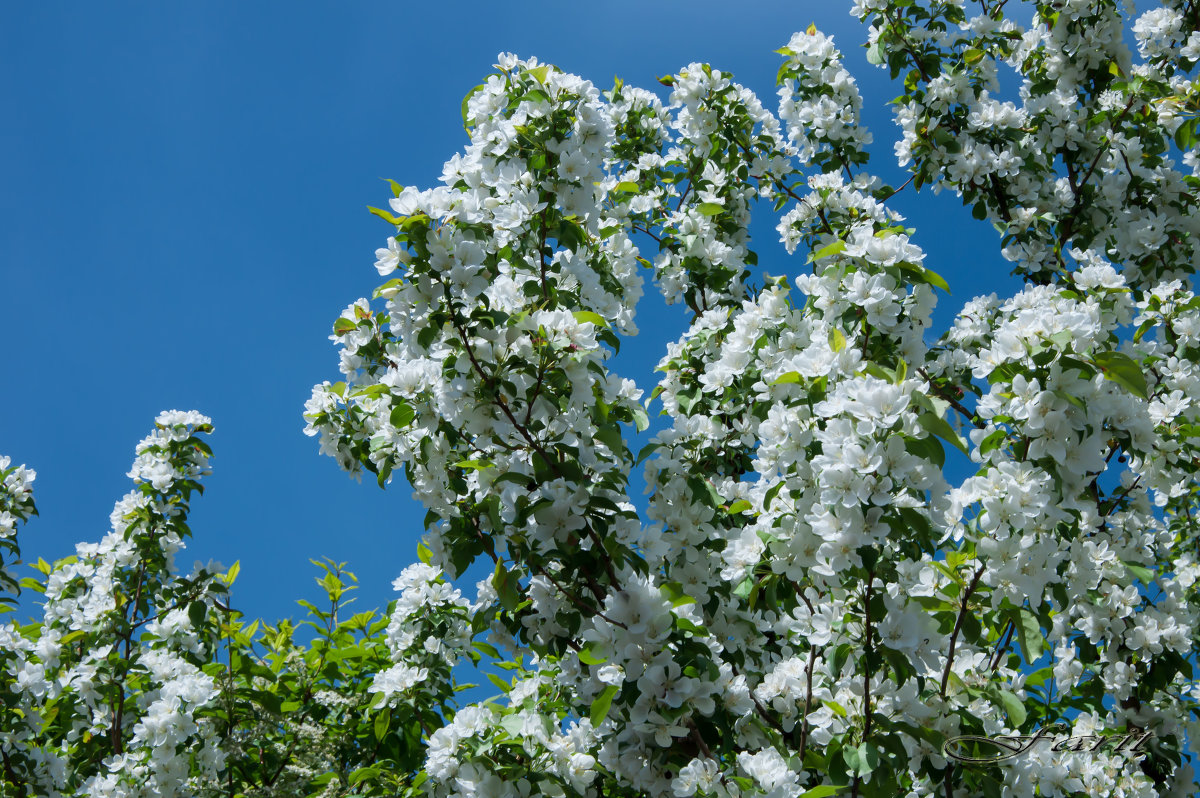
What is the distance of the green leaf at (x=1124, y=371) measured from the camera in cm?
243

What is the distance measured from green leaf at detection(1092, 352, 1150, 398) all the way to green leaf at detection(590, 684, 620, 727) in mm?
1651

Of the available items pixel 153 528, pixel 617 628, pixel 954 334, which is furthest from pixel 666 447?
pixel 153 528

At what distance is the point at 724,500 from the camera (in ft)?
11.3

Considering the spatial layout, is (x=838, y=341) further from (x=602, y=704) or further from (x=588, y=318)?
(x=602, y=704)

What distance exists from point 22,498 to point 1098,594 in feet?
18.2

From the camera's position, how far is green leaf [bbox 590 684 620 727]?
102 inches

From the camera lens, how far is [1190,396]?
4027 millimetres

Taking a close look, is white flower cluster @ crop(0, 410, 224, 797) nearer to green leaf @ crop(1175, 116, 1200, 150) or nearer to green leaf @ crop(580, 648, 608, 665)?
green leaf @ crop(580, 648, 608, 665)

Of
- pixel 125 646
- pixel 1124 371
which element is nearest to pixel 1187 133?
pixel 1124 371

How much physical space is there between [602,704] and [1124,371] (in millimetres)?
1723

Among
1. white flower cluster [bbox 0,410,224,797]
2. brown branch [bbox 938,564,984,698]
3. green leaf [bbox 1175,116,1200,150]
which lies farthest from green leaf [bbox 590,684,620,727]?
green leaf [bbox 1175,116,1200,150]

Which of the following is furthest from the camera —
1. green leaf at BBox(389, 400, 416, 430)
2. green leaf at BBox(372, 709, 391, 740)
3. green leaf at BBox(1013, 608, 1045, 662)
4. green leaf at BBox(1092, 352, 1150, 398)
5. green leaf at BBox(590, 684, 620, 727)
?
green leaf at BBox(372, 709, 391, 740)

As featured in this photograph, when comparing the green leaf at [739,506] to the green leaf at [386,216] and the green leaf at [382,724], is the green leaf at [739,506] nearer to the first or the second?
the green leaf at [386,216]

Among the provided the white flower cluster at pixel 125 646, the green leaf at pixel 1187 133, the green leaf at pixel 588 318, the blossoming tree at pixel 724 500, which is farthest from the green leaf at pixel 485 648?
the green leaf at pixel 1187 133
